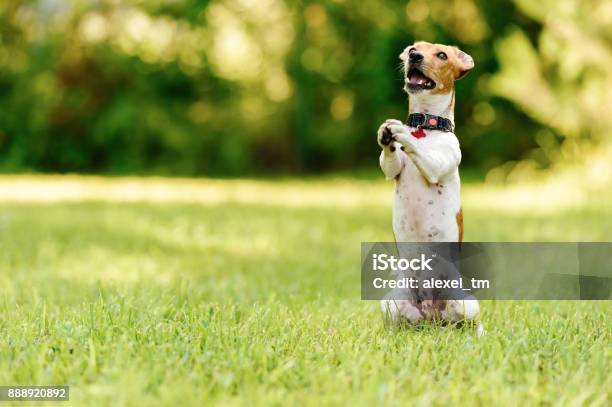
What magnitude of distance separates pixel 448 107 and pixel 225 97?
16.0 metres

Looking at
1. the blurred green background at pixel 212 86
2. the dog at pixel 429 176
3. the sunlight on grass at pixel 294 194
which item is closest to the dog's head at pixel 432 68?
the dog at pixel 429 176

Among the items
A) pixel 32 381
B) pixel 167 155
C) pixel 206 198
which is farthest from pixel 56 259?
pixel 167 155

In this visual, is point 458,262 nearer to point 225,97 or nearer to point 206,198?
point 206,198

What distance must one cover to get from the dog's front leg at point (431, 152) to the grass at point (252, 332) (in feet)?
2.07

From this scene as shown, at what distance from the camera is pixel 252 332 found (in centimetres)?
274

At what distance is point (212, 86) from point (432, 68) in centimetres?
1615

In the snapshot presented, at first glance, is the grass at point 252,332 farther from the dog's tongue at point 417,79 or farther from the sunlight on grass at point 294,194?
the sunlight on grass at point 294,194
